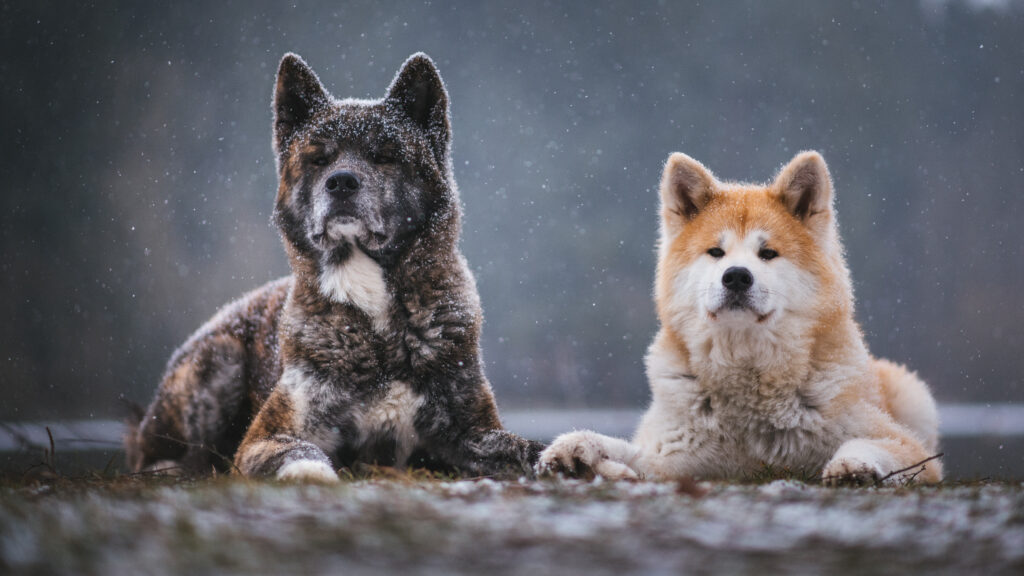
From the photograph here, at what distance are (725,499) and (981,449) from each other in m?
7.00

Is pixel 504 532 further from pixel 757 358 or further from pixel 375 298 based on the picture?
pixel 375 298

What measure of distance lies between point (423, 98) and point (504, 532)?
2.88 metres

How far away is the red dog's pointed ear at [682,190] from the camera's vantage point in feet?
12.0

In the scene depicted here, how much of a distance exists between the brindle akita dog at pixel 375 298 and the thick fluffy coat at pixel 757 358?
653 mm

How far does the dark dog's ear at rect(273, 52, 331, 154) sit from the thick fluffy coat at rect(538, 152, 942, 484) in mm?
1880

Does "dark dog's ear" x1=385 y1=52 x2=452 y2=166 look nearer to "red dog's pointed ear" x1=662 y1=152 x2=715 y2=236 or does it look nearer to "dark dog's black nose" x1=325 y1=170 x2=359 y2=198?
"dark dog's black nose" x1=325 y1=170 x2=359 y2=198

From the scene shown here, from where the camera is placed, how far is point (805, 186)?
3.54 metres

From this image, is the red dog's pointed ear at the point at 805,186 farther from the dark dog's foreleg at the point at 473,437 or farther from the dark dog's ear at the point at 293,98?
the dark dog's ear at the point at 293,98

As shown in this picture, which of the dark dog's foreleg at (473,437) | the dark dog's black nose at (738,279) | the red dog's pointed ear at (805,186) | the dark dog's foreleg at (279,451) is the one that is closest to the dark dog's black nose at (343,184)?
the dark dog's foreleg at (279,451)

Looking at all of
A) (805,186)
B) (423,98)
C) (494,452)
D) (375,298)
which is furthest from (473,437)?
(805,186)

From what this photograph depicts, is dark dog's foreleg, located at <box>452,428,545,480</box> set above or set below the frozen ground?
below

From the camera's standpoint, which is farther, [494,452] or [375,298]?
[375,298]

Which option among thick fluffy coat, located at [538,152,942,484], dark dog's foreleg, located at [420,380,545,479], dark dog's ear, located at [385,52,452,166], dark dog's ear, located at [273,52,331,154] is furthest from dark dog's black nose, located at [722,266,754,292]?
dark dog's ear, located at [273,52,331,154]

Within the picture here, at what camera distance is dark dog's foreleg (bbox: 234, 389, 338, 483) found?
9.85 feet
